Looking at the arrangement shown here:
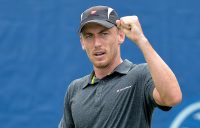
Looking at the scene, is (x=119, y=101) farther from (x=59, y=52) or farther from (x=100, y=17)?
(x=59, y=52)

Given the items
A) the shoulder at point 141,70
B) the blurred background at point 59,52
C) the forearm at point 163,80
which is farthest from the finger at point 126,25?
the blurred background at point 59,52

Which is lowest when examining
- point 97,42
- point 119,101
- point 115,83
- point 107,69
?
point 119,101

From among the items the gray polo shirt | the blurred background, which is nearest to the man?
the gray polo shirt

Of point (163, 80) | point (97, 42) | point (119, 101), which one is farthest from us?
point (97, 42)

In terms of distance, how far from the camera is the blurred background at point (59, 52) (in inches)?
162

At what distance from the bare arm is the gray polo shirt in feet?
0.32

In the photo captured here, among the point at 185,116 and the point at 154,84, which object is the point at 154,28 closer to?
the point at 185,116

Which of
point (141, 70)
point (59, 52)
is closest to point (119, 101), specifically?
point (141, 70)

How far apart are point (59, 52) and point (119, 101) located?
75.2 inches

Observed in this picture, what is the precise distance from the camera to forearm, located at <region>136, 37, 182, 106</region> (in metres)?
2.10

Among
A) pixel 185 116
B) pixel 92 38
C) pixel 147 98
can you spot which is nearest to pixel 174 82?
pixel 147 98

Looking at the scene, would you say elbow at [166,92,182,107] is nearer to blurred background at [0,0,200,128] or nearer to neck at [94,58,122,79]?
neck at [94,58,122,79]

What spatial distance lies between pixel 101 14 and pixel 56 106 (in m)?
1.81

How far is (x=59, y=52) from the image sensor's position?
4.19 meters
